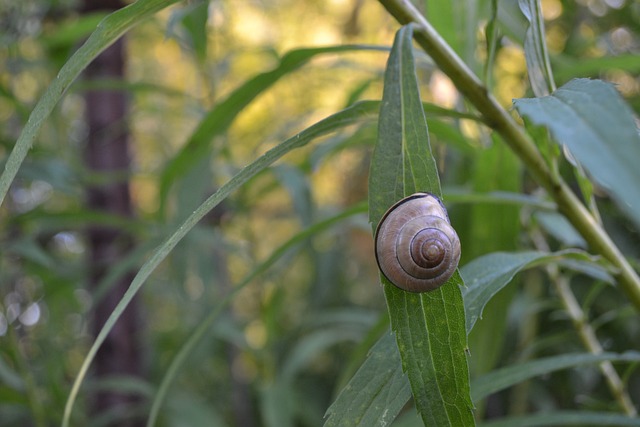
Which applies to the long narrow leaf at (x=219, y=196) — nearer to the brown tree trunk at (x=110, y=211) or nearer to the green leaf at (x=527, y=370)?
the green leaf at (x=527, y=370)

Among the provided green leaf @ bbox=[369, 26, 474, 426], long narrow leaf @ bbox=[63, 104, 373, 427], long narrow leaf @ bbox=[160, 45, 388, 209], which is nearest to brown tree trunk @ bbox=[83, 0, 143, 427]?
long narrow leaf @ bbox=[160, 45, 388, 209]

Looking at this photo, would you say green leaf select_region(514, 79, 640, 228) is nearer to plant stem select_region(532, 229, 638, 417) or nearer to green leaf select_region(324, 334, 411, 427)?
green leaf select_region(324, 334, 411, 427)

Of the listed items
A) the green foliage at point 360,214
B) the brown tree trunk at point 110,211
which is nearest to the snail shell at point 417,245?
the green foliage at point 360,214

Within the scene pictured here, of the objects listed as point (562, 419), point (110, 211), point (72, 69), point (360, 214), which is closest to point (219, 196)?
point (72, 69)

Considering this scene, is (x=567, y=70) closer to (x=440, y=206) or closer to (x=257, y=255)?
(x=440, y=206)

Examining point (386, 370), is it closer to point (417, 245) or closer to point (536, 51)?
point (417, 245)

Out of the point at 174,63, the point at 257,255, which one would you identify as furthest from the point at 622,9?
the point at 174,63
